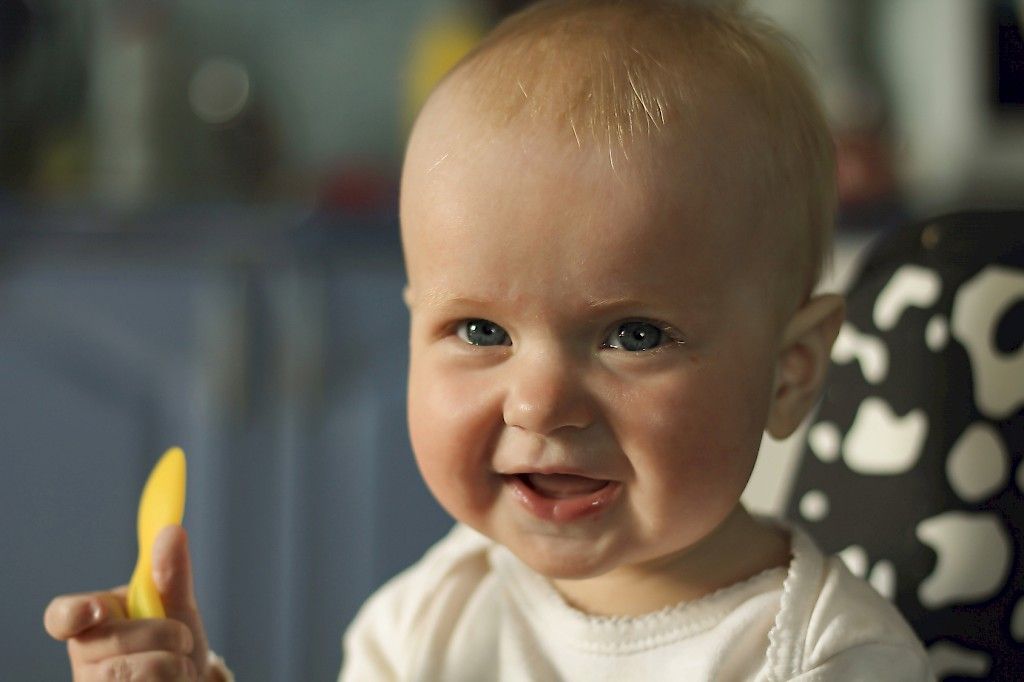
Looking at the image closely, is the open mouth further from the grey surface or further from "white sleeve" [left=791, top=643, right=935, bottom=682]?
the grey surface

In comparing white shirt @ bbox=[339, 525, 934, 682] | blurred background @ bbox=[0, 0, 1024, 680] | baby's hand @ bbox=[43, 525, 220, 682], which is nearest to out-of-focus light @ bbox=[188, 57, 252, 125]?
blurred background @ bbox=[0, 0, 1024, 680]

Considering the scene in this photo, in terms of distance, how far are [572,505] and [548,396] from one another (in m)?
0.06

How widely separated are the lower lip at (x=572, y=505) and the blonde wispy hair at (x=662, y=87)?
164mm

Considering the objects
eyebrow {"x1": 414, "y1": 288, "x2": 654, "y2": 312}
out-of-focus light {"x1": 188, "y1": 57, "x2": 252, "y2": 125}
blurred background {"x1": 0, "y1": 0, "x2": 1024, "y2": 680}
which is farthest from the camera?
out-of-focus light {"x1": 188, "y1": 57, "x2": 252, "y2": 125}

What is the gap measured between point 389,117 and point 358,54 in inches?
5.5

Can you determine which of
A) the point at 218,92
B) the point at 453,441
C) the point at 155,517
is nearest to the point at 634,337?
the point at 453,441

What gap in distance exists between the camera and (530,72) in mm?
632

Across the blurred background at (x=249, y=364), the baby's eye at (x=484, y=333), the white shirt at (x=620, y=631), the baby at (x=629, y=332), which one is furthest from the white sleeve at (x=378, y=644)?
the blurred background at (x=249, y=364)

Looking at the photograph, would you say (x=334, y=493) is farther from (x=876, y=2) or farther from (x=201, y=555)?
(x=876, y=2)

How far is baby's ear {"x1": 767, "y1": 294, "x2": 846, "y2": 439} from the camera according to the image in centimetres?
69

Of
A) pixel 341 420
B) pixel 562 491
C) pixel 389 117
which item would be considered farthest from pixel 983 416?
pixel 389 117

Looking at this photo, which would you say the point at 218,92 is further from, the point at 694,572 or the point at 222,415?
the point at 694,572

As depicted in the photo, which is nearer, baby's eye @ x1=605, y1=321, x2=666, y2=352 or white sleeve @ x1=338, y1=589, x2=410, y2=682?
baby's eye @ x1=605, y1=321, x2=666, y2=352

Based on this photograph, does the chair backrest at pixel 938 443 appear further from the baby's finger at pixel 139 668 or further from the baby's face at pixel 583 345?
the baby's finger at pixel 139 668
